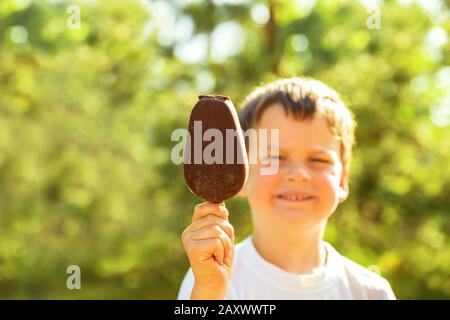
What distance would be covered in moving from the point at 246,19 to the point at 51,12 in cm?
233

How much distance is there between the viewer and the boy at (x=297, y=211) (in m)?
1.67

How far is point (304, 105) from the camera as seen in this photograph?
5.69 feet

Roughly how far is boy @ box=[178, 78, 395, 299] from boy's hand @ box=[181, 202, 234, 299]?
292 mm

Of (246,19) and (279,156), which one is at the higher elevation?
(246,19)

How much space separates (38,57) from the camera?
20.7ft

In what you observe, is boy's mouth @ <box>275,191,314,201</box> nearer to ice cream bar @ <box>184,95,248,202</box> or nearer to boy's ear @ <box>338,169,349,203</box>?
boy's ear @ <box>338,169,349,203</box>

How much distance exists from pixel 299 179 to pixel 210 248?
47 centimetres

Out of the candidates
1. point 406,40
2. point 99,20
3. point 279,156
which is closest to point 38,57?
point 99,20

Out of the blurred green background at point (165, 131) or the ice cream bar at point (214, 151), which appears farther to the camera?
the blurred green background at point (165, 131)

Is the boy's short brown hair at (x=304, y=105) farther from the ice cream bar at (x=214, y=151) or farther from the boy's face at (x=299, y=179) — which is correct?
the ice cream bar at (x=214, y=151)

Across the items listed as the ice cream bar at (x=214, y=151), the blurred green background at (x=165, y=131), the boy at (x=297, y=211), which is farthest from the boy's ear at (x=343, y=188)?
the blurred green background at (x=165, y=131)

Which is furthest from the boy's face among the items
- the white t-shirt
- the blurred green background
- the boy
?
the blurred green background

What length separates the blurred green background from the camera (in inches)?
206
